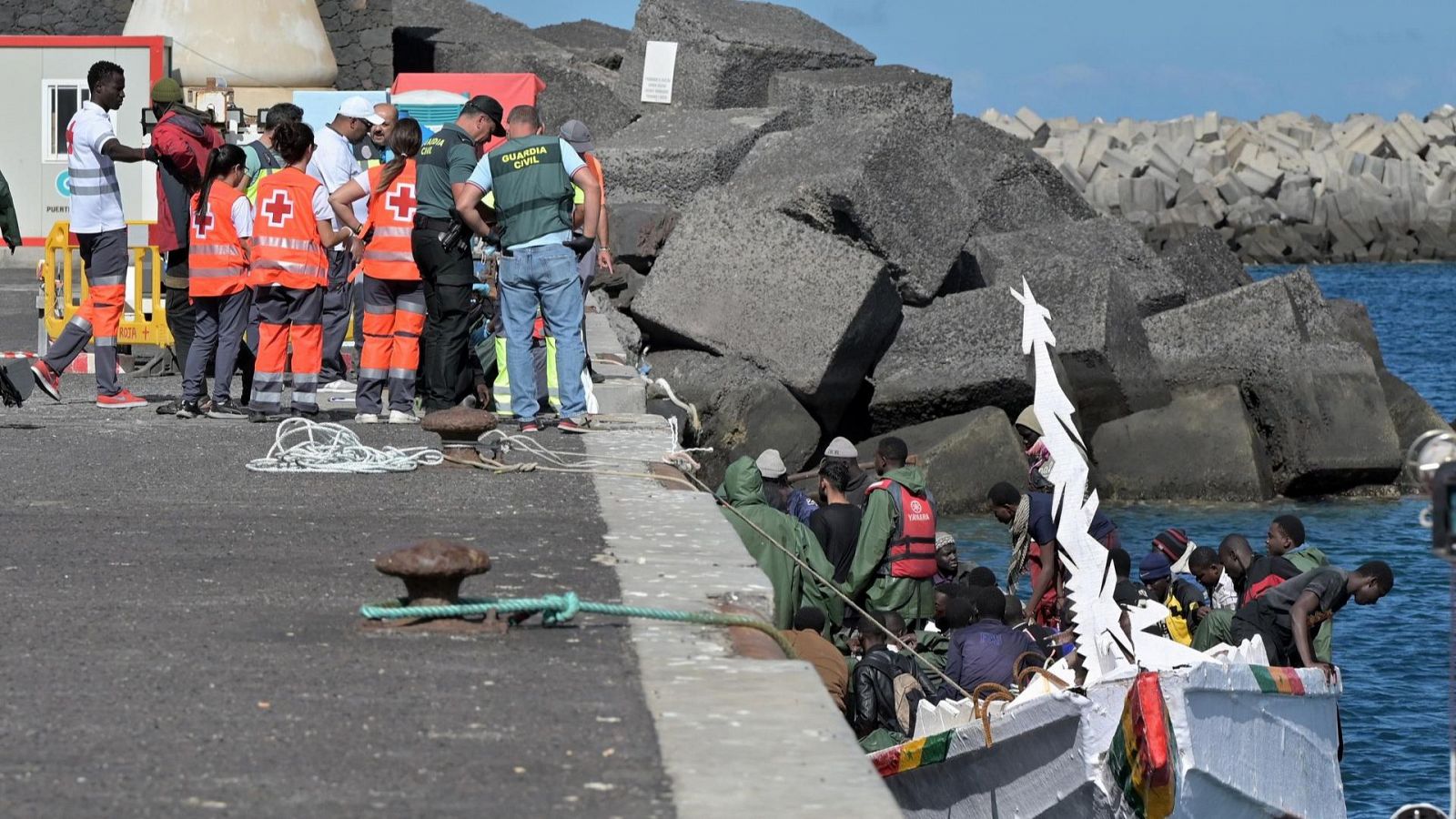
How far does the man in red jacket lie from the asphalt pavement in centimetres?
341

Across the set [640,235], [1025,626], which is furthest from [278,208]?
→ [640,235]

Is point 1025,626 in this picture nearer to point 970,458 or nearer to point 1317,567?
Answer: point 1317,567

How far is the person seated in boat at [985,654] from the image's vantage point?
1012cm

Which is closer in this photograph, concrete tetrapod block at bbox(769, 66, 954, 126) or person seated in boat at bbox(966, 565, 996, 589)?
person seated in boat at bbox(966, 565, 996, 589)

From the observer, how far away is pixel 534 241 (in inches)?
421

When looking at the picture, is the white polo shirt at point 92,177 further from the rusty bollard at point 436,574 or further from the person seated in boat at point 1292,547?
the person seated in boat at point 1292,547

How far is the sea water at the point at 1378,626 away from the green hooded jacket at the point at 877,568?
2.69 m

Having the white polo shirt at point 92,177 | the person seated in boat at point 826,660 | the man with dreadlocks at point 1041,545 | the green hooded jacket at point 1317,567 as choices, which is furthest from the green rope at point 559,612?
the white polo shirt at point 92,177

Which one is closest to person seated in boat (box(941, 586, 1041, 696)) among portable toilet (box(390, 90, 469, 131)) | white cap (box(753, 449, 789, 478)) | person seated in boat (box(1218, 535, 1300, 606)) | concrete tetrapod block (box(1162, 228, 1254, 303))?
person seated in boat (box(1218, 535, 1300, 606))

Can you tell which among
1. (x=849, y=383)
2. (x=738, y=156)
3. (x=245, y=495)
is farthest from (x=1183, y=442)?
(x=245, y=495)

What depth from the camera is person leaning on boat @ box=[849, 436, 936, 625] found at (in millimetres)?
11836

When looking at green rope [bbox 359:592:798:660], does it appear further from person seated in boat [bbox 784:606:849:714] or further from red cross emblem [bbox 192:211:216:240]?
red cross emblem [bbox 192:211:216:240]

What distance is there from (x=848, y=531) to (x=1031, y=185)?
14.4 meters

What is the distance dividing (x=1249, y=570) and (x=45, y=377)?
21.6ft
